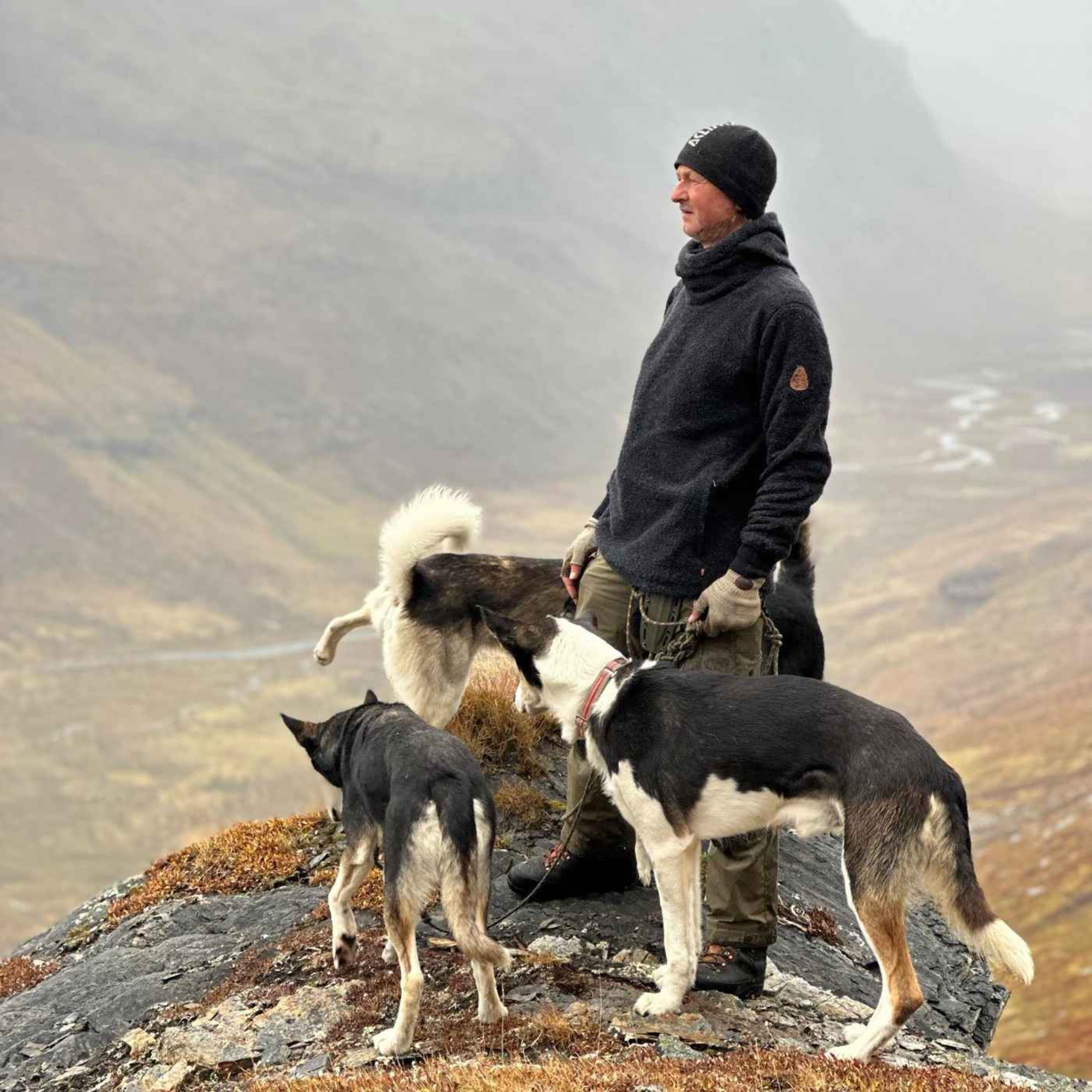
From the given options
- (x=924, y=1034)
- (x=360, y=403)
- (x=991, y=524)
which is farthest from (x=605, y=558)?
(x=360, y=403)

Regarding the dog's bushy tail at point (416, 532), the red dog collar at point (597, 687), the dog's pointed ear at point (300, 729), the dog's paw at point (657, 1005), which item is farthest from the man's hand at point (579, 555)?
the dog's paw at point (657, 1005)

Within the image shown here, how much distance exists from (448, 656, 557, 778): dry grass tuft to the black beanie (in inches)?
162

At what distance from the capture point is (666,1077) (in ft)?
16.9

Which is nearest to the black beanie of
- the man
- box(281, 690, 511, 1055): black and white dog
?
the man

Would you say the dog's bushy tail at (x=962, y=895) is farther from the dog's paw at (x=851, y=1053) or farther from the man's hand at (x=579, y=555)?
the man's hand at (x=579, y=555)

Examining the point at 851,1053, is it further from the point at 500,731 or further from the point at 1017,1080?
the point at 500,731

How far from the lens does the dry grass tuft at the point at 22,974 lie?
8.51m

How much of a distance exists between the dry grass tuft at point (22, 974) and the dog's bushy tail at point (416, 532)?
127 inches

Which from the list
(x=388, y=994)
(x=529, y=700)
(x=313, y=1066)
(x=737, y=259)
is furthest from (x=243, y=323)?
(x=737, y=259)

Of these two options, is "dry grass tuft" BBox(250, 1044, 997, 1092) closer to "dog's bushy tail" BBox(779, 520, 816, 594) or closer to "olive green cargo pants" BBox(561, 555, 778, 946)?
"olive green cargo pants" BBox(561, 555, 778, 946)

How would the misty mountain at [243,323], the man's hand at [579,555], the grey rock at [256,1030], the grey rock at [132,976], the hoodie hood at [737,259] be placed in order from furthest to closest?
1. the misty mountain at [243,323]
2. the grey rock at [132,976]
3. the man's hand at [579,555]
4. the grey rock at [256,1030]
5. the hoodie hood at [737,259]

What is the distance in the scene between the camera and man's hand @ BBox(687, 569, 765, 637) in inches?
230

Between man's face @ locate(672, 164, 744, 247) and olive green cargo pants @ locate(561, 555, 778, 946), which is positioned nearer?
man's face @ locate(672, 164, 744, 247)

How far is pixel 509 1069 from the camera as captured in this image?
212 inches
